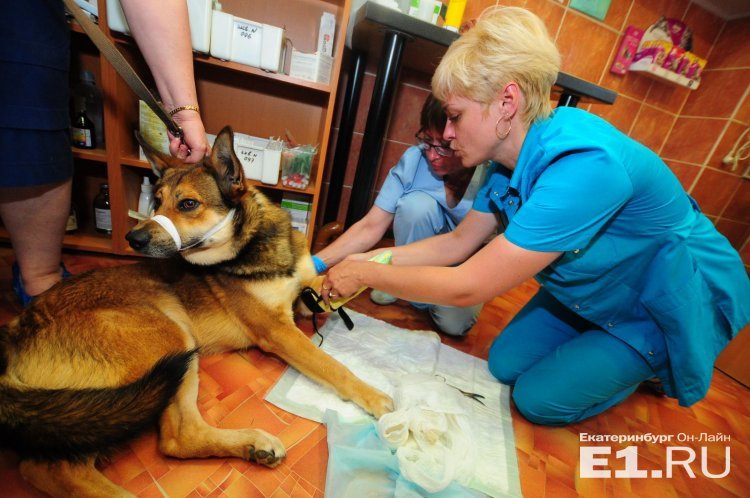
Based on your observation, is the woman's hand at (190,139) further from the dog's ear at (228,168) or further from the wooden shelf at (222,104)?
the wooden shelf at (222,104)

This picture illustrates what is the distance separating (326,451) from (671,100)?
181 inches

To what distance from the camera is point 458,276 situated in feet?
3.48

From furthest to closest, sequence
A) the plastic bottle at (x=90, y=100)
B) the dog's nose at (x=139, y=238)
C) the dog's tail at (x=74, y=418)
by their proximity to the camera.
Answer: the plastic bottle at (x=90, y=100), the dog's nose at (x=139, y=238), the dog's tail at (x=74, y=418)

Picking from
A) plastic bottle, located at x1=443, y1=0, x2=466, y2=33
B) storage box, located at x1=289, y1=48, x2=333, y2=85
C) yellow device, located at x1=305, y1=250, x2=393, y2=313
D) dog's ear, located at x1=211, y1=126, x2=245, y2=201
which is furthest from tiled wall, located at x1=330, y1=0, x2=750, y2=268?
dog's ear, located at x1=211, y1=126, x2=245, y2=201

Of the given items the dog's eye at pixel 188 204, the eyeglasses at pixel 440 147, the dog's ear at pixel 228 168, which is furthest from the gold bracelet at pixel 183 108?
the eyeglasses at pixel 440 147

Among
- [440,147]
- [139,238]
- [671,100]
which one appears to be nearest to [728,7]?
[671,100]

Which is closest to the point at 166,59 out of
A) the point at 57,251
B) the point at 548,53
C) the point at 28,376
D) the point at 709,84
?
the point at 57,251

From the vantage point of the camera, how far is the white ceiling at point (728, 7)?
9.71ft

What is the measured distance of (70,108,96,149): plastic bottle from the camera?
6.22 ft

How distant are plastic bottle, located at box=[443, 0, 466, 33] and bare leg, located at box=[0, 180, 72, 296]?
95.0 inches

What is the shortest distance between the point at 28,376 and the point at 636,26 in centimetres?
462

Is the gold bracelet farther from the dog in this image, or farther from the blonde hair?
the blonde hair

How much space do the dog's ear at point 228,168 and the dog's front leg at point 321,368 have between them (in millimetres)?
572

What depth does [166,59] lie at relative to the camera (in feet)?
4.15
